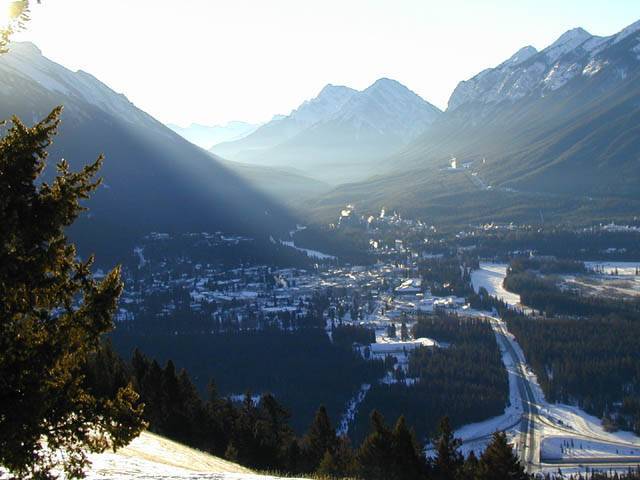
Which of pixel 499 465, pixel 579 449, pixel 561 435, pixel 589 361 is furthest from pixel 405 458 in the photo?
pixel 589 361

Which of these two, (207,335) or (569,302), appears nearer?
(207,335)

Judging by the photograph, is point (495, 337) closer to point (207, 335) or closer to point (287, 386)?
point (287, 386)

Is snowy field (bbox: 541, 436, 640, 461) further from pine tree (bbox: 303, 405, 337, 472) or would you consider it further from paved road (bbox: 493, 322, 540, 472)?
pine tree (bbox: 303, 405, 337, 472)

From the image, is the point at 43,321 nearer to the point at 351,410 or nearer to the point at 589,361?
the point at 351,410

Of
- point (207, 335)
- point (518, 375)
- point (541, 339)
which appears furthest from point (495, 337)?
point (207, 335)

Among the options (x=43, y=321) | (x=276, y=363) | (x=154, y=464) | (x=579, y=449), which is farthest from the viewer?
(x=276, y=363)

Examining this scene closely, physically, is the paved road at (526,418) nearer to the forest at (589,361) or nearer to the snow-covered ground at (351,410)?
the forest at (589,361)
